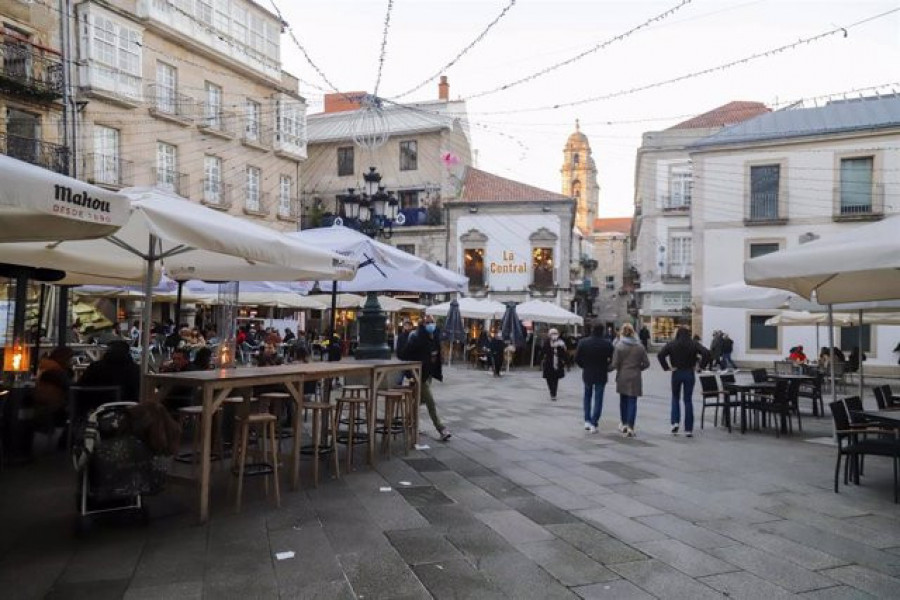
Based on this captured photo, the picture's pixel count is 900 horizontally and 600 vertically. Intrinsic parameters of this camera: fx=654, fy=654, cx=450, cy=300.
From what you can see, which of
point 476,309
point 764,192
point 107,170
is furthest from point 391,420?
point 764,192

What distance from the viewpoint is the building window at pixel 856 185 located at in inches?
1002

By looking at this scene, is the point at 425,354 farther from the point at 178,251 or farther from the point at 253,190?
the point at 253,190

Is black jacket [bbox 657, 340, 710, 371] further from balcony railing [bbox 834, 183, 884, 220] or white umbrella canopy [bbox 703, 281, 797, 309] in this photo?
balcony railing [bbox 834, 183, 884, 220]

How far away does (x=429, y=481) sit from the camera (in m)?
6.25

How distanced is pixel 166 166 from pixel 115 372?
60.8ft

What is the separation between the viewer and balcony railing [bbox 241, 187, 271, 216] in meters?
26.8

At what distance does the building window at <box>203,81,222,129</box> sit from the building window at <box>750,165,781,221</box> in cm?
2177

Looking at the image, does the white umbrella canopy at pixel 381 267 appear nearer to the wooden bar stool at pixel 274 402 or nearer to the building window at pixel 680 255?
the wooden bar stool at pixel 274 402

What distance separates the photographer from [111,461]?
4.70 meters

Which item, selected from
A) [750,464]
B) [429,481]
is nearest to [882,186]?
[750,464]

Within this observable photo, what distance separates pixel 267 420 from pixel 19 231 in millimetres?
2230

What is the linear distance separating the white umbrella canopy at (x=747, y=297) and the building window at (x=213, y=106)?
19904mm

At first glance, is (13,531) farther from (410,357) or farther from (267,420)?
(410,357)

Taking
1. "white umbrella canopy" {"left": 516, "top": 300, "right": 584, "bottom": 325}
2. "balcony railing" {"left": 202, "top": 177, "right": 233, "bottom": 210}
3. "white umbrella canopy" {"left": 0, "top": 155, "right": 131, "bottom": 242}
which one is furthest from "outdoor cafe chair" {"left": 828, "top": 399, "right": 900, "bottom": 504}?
"balcony railing" {"left": 202, "top": 177, "right": 233, "bottom": 210}
